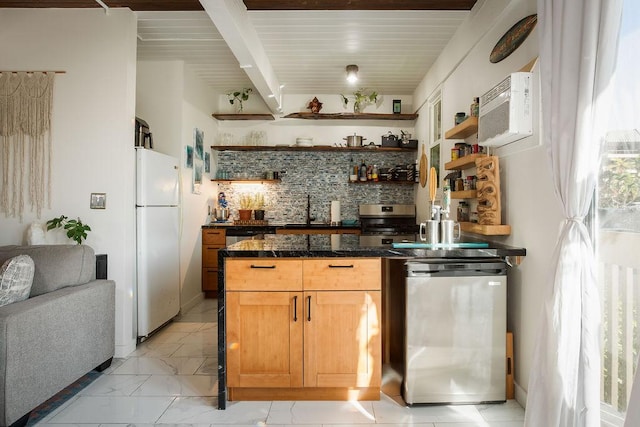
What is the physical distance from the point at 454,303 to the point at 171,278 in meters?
2.85

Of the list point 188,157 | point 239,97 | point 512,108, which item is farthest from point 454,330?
point 239,97

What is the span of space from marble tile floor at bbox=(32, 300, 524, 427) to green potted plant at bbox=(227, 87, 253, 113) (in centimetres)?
387

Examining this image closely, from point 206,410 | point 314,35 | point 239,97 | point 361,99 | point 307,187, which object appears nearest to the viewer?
point 206,410

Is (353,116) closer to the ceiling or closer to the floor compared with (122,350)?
closer to the ceiling

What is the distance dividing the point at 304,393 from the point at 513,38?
2.55 meters

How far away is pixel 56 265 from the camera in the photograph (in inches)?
101

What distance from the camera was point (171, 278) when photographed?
13.0ft

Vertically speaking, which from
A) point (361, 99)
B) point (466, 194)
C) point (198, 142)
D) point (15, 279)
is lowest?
point (15, 279)

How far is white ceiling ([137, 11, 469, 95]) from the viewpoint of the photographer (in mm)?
3428

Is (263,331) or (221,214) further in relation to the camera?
(221,214)

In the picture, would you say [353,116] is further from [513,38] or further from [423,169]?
[513,38]

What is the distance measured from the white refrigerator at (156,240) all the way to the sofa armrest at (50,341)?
0.54m

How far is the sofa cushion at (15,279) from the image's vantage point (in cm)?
215

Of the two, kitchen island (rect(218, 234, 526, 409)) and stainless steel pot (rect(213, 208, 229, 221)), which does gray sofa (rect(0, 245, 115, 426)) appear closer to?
kitchen island (rect(218, 234, 526, 409))
